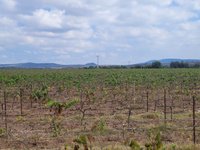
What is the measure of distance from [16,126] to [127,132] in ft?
11.3

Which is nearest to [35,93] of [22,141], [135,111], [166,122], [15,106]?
[15,106]

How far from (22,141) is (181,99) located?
41.3ft

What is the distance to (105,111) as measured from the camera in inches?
617

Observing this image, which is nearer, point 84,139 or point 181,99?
point 84,139

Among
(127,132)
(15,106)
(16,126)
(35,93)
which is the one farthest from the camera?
(35,93)

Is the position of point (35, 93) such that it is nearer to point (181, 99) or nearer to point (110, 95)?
point (110, 95)

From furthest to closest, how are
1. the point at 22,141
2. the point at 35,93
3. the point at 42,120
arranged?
the point at 35,93, the point at 42,120, the point at 22,141

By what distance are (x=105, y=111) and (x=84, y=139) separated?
9.21m

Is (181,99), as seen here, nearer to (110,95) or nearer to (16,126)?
(110,95)

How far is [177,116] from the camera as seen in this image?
1368 cm

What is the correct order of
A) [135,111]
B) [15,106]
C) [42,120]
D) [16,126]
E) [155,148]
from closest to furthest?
[155,148] < [16,126] < [42,120] < [135,111] < [15,106]

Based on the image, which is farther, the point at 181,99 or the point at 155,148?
the point at 181,99

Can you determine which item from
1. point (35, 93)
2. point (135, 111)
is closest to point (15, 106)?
point (35, 93)

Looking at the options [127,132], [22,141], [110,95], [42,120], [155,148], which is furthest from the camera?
[110,95]
